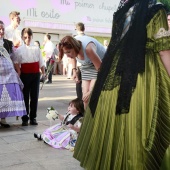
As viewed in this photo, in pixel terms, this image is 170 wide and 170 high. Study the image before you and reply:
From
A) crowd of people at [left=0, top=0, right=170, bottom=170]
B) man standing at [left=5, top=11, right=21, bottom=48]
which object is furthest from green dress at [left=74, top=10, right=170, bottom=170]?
man standing at [left=5, top=11, right=21, bottom=48]

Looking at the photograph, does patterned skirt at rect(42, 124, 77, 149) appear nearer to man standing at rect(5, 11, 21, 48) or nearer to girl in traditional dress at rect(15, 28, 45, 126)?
girl in traditional dress at rect(15, 28, 45, 126)

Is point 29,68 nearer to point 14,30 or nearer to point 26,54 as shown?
point 26,54

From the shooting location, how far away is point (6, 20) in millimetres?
15992

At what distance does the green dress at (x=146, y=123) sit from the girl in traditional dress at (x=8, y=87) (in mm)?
2730

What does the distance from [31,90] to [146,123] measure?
10.7 feet

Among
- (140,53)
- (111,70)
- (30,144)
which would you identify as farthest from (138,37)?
(30,144)

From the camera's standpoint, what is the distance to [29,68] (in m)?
5.03

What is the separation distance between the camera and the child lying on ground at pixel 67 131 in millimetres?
3834

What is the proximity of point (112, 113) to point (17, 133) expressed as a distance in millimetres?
2653

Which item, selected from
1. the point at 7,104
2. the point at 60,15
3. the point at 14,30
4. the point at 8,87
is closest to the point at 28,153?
the point at 7,104

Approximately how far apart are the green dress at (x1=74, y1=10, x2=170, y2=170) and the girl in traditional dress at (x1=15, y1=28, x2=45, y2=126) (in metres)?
2.93

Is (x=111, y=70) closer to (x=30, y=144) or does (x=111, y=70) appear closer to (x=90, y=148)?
(x=90, y=148)

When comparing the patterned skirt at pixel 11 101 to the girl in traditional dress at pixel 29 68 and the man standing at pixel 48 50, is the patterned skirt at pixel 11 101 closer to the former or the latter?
the girl in traditional dress at pixel 29 68

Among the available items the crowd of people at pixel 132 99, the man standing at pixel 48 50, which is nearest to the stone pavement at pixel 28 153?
the crowd of people at pixel 132 99
